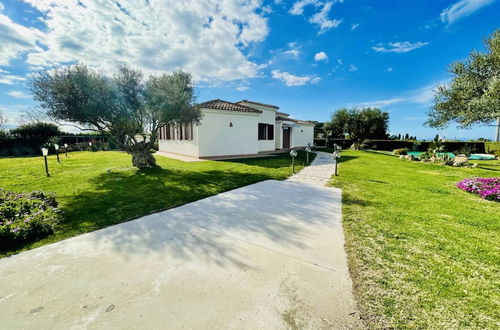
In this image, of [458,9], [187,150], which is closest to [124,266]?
[187,150]

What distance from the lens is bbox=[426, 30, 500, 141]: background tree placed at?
19.2 feet

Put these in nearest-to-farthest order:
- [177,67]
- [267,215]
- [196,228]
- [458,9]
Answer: [196,228]
[267,215]
[458,9]
[177,67]

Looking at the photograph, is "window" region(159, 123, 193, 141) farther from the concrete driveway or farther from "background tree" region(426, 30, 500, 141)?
"background tree" region(426, 30, 500, 141)

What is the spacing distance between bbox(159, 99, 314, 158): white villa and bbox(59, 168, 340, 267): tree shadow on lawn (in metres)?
6.96

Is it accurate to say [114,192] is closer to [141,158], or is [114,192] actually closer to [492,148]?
[141,158]

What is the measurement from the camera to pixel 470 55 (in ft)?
23.8

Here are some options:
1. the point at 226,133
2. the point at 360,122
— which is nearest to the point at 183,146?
the point at 226,133

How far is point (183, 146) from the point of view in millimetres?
16766

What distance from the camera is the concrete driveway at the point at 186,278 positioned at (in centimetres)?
176

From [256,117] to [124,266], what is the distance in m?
15.7

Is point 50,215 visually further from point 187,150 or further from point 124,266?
point 187,150

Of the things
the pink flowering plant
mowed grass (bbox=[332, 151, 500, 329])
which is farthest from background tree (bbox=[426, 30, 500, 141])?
the pink flowering plant

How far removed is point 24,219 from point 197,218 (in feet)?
10.1

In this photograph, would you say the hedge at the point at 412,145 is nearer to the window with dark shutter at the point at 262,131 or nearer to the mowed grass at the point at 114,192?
the window with dark shutter at the point at 262,131
